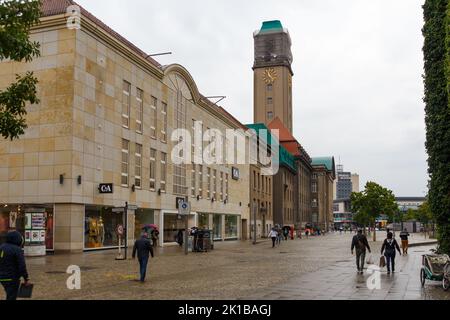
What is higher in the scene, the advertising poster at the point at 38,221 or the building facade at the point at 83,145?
the building facade at the point at 83,145

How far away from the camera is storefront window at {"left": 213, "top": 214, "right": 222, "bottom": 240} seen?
177 ft

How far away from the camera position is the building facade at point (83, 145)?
29094 millimetres

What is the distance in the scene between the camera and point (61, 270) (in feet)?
63.9

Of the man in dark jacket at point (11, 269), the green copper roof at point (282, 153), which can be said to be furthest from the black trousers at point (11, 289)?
the green copper roof at point (282, 153)

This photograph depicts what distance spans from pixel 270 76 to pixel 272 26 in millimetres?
13024

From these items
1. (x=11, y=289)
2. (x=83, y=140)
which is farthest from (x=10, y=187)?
(x=11, y=289)

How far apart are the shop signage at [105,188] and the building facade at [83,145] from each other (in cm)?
6

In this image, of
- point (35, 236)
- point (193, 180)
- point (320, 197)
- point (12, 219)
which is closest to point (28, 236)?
point (35, 236)

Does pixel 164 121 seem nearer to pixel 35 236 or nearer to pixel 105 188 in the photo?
pixel 105 188

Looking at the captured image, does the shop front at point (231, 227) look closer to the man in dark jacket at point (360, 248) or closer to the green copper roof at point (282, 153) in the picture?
the green copper roof at point (282, 153)

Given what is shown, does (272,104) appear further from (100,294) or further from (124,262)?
(100,294)

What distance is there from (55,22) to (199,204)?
23.2 metres

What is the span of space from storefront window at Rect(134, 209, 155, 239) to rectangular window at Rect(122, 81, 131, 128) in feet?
21.5

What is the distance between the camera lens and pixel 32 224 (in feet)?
85.8
